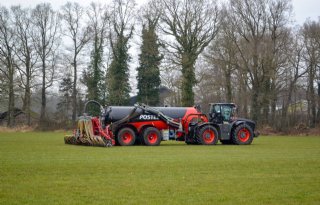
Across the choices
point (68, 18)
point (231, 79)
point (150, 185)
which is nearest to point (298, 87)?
point (231, 79)

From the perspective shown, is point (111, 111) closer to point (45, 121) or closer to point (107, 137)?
point (107, 137)

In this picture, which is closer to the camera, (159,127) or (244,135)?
(159,127)

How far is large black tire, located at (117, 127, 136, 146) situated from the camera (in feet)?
99.7

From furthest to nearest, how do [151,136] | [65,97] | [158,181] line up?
[65,97]
[151,136]
[158,181]

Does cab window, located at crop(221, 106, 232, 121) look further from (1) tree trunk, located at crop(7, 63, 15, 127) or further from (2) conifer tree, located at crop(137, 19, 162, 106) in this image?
(1) tree trunk, located at crop(7, 63, 15, 127)

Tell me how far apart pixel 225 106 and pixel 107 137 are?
312 inches

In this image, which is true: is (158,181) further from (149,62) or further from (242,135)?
(149,62)

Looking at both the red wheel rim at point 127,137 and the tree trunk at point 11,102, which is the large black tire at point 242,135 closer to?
the red wheel rim at point 127,137

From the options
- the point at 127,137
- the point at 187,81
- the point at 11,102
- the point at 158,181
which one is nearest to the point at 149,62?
the point at 187,81

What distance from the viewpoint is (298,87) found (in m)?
59.9

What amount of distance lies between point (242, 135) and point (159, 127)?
4.91m

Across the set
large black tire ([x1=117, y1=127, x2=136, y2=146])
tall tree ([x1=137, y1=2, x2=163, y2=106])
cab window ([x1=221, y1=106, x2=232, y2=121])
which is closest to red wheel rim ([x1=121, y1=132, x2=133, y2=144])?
large black tire ([x1=117, y1=127, x2=136, y2=146])

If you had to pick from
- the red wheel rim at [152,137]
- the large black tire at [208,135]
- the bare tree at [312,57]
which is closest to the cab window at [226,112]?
the large black tire at [208,135]

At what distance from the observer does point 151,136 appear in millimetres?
31109
